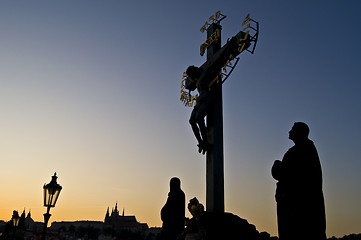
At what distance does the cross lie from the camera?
6102 millimetres

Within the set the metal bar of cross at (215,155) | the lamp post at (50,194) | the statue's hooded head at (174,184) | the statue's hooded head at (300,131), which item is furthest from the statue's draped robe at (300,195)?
the lamp post at (50,194)

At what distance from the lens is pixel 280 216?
124 inches

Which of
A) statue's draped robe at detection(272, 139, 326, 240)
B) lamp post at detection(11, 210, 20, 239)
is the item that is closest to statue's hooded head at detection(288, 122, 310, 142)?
statue's draped robe at detection(272, 139, 326, 240)

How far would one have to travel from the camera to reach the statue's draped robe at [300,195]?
9.65 ft

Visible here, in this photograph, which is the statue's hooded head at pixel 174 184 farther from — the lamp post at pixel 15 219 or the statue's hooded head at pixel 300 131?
the lamp post at pixel 15 219

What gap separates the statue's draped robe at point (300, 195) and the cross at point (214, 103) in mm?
2863

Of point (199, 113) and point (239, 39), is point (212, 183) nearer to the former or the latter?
point (199, 113)

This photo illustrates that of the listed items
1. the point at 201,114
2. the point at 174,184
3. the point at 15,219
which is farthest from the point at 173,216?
the point at 15,219

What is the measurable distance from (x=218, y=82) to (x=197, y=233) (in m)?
2.92

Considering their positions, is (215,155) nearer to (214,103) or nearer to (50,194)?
(214,103)

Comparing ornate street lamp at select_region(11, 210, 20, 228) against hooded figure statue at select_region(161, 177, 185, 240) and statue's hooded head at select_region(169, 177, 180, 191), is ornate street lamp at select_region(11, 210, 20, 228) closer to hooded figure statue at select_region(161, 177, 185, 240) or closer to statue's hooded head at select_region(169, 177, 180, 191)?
hooded figure statue at select_region(161, 177, 185, 240)

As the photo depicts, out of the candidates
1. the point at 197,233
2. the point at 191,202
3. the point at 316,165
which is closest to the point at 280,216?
the point at 316,165

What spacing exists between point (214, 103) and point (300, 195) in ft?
13.0

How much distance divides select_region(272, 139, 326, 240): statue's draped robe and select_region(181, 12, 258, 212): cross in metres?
2.86
